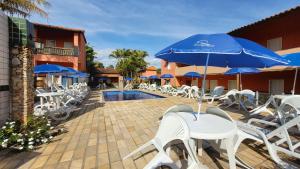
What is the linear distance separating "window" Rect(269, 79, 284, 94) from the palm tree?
16945 millimetres

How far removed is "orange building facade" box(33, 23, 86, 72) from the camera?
63.7 ft

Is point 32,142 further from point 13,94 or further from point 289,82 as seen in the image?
point 289,82

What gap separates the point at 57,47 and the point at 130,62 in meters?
18.0

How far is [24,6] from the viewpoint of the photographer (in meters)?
9.77

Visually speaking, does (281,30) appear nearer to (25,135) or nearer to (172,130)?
(172,130)

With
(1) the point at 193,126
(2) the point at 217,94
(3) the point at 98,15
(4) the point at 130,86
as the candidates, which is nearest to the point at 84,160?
(1) the point at 193,126

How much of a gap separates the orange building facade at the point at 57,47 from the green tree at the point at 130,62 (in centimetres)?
1498

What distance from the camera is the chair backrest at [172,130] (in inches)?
105

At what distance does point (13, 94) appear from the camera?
16.9ft

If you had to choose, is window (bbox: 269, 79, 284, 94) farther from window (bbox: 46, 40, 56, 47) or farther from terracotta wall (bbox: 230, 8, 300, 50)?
window (bbox: 46, 40, 56, 47)

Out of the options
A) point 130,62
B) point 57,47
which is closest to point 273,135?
point 57,47

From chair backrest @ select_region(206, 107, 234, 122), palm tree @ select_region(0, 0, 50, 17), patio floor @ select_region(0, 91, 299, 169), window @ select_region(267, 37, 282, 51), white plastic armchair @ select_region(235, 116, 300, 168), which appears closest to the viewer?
white plastic armchair @ select_region(235, 116, 300, 168)

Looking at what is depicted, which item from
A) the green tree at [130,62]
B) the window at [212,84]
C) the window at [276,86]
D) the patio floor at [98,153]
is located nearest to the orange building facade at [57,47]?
the green tree at [130,62]

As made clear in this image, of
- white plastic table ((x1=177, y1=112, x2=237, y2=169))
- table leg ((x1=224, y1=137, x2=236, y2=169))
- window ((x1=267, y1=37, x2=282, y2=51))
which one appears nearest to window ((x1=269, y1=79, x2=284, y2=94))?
window ((x1=267, y1=37, x2=282, y2=51))
